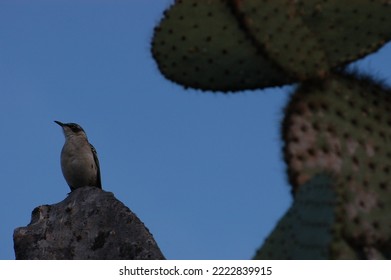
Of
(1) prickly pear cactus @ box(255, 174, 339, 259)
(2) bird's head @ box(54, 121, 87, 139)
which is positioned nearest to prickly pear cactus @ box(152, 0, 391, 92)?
(1) prickly pear cactus @ box(255, 174, 339, 259)

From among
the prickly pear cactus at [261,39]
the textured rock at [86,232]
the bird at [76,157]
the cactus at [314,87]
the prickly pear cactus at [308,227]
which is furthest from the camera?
the bird at [76,157]

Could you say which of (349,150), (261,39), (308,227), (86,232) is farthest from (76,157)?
(308,227)

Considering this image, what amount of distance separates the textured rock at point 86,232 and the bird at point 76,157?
8.72 ft

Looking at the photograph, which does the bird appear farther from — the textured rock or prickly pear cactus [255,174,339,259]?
prickly pear cactus [255,174,339,259]

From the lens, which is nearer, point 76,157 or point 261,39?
point 261,39

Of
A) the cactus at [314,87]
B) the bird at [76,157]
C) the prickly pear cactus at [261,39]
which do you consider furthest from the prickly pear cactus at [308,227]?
the bird at [76,157]

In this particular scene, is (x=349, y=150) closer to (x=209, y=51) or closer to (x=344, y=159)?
(x=344, y=159)

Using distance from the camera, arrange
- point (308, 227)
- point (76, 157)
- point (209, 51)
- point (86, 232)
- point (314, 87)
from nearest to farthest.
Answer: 1. point (308, 227)
2. point (314, 87)
3. point (209, 51)
4. point (86, 232)
5. point (76, 157)

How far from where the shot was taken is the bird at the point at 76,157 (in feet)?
33.1

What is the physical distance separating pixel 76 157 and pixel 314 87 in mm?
6990

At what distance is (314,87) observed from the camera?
3.35 metres

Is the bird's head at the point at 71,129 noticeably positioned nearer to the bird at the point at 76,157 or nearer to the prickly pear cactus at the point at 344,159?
the bird at the point at 76,157

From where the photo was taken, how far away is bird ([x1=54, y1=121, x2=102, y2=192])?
1009 centimetres
